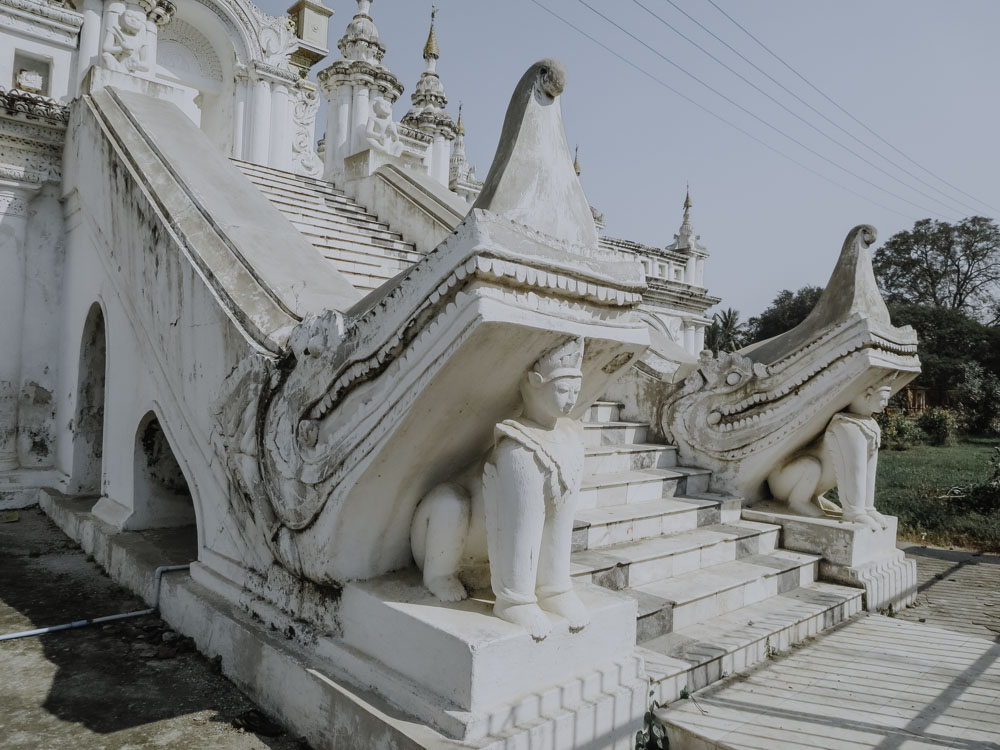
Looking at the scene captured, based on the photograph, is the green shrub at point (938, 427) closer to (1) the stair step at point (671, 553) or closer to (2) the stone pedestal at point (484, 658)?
(1) the stair step at point (671, 553)

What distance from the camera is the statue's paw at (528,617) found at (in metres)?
2.28

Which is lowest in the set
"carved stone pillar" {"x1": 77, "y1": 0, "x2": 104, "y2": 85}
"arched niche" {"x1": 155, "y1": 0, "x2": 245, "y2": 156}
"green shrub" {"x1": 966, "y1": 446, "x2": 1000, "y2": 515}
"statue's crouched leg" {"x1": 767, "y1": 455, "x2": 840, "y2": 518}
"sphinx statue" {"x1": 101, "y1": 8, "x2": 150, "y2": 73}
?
"green shrub" {"x1": 966, "y1": 446, "x2": 1000, "y2": 515}

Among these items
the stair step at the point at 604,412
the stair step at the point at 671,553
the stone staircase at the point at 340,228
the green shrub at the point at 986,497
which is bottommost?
the green shrub at the point at 986,497

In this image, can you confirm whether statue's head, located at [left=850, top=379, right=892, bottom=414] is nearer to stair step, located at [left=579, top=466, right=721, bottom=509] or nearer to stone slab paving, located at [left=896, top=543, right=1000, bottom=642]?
stair step, located at [left=579, top=466, right=721, bottom=509]

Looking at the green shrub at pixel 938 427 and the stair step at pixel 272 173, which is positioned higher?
the stair step at pixel 272 173

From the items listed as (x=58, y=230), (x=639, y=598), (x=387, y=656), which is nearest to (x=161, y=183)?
(x=58, y=230)

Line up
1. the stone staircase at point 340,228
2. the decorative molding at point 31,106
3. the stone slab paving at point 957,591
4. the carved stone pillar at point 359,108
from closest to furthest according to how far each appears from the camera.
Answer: the stone slab paving at point 957,591 → the stone staircase at point 340,228 → the decorative molding at point 31,106 → the carved stone pillar at point 359,108

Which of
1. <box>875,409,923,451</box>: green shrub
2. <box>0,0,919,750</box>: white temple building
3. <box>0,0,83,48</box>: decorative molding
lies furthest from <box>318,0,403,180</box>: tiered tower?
<box>875,409,923,451</box>: green shrub

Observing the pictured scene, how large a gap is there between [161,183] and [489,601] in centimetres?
334

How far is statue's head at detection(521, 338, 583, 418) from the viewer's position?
2.31 m

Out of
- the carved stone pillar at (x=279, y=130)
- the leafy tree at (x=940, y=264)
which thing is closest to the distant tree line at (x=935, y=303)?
the leafy tree at (x=940, y=264)

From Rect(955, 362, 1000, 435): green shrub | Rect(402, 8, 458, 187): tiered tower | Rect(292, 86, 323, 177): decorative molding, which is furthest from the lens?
Rect(955, 362, 1000, 435): green shrub

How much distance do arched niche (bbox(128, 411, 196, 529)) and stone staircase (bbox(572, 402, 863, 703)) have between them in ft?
9.01

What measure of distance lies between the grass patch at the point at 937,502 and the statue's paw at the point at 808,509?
2681mm
